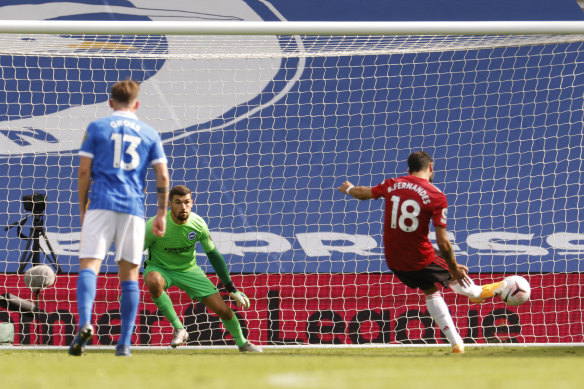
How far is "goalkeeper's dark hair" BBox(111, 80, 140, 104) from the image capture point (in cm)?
477

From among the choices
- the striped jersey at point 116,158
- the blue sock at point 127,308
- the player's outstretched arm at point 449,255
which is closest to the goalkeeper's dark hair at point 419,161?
the player's outstretched arm at point 449,255

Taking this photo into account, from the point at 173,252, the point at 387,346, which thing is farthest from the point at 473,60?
the point at 173,252

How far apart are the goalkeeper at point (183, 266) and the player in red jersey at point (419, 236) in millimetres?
1493

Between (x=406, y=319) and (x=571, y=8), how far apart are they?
5.64 m

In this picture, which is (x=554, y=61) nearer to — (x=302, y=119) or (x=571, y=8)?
(x=571, y=8)

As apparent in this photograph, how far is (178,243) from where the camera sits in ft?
23.0

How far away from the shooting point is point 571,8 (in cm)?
1158

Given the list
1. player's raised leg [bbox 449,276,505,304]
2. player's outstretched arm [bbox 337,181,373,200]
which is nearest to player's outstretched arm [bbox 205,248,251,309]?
player's outstretched arm [bbox 337,181,373,200]

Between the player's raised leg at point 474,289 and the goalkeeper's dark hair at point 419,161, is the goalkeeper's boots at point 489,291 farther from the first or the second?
the goalkeeper's dark hair at point 419,161

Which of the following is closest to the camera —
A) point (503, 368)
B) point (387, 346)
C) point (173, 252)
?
point (503, 368)

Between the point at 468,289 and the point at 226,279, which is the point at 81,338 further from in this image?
the point at 468,289

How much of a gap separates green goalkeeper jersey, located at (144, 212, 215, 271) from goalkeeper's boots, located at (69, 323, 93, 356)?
228 cm

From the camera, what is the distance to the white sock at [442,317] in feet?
19.1

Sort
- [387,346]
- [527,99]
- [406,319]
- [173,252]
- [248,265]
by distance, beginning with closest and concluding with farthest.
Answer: [173,252] < [387,346] < [406,319] < [248,265] < [527,99]
